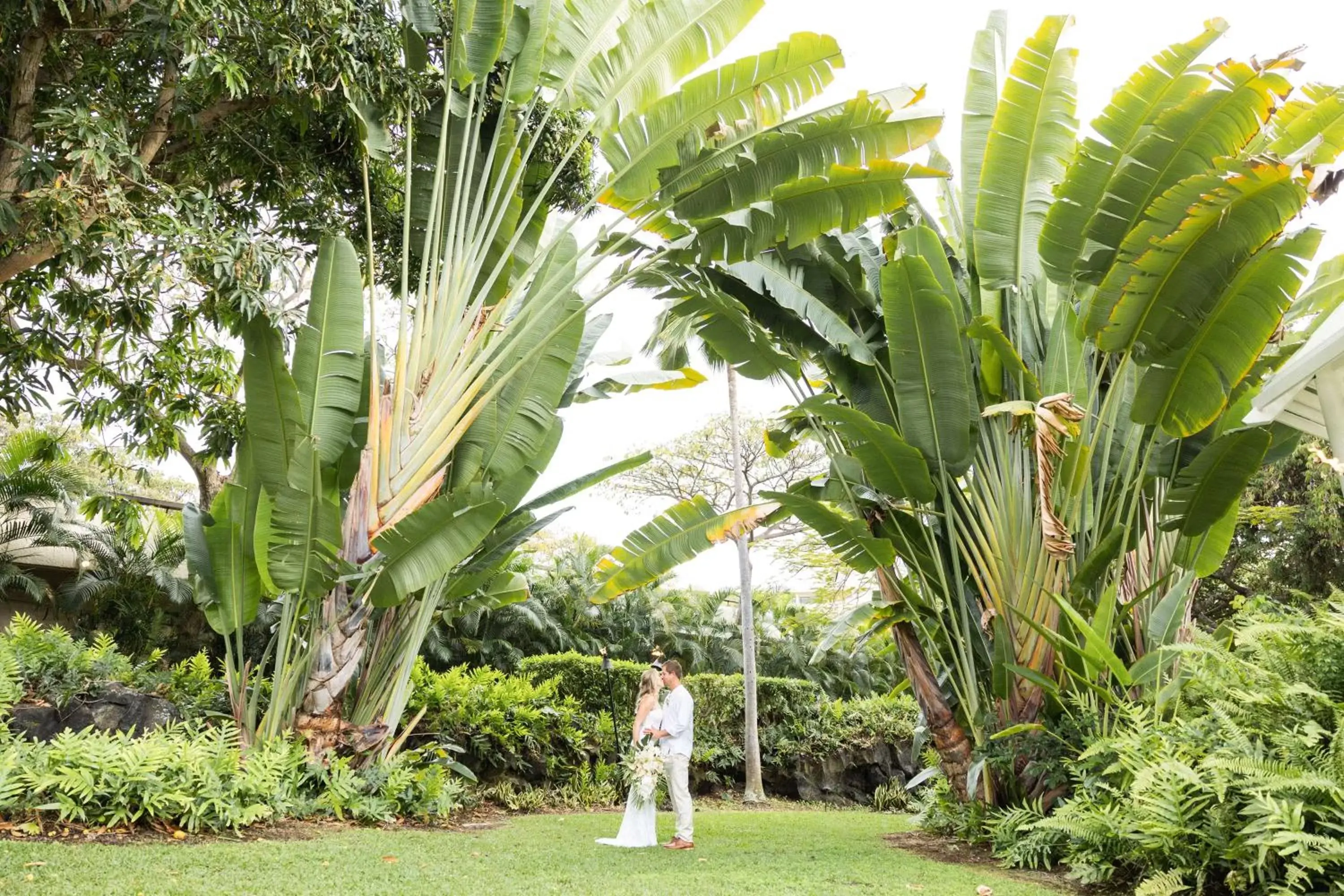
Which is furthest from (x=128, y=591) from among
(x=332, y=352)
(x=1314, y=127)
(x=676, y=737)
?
(x=1314, y=127)

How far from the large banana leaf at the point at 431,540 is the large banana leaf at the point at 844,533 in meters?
2.20

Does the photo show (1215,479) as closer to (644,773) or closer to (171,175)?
(644,773)

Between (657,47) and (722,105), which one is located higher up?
(657,47)

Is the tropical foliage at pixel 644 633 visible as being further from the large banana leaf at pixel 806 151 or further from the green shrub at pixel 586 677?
the large banana leaf at pixel 806 151

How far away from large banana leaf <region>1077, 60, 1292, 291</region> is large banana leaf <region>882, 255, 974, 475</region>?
1.01 m

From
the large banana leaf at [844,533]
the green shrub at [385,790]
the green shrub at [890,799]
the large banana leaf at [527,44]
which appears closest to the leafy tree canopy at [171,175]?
the large banana leaf at [527,44]

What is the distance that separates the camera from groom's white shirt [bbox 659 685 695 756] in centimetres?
788

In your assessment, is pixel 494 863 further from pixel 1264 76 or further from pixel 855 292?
pixel 1264 76

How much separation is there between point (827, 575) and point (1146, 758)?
17.3m

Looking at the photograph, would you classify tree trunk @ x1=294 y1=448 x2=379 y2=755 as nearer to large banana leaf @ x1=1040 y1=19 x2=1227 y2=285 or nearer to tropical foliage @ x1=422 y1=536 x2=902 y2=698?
large banana leaf @ x1=1040 y1=19 x2=1227 y2=285

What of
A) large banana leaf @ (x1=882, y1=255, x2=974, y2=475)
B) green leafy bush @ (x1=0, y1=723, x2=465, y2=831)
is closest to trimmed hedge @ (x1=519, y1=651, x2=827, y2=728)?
green leafy bush @ (x1=0, y1=723, x2=465, y2=831)

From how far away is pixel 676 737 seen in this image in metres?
7.91

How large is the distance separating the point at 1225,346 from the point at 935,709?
3.51 m

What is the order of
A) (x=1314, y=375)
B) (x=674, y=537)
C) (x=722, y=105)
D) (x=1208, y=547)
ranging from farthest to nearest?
1. (x=674, y=537)
2. (x=722, y=105)
3. (x=1208, y=547)
4. (x=1314, y=375)
